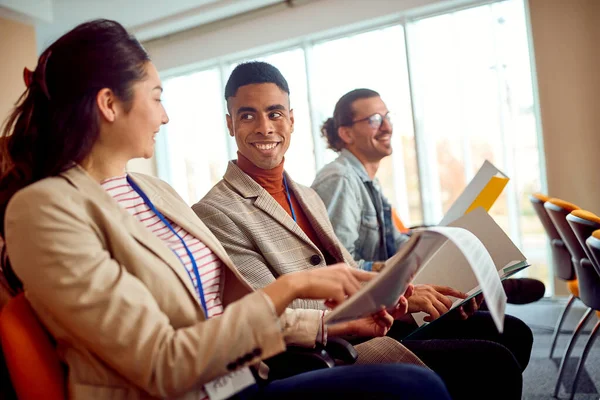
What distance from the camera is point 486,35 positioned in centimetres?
460

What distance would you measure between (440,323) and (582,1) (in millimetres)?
3673

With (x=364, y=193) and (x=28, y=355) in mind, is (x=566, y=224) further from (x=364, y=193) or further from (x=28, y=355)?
(x=28, y=355)

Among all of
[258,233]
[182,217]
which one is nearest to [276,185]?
[258,233]

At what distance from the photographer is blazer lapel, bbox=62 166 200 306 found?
37.2 inches

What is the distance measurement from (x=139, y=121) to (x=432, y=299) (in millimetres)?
866

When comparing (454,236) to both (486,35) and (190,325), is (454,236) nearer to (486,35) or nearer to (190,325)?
(190,325)

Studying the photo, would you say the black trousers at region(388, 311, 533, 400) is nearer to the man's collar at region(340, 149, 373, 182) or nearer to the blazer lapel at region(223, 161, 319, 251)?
the blazer lapel at region(223, 161, 319, 251)

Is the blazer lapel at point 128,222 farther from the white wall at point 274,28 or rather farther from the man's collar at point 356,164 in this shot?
the white wall at point 274,28

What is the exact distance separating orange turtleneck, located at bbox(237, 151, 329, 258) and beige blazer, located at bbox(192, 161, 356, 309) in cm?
3

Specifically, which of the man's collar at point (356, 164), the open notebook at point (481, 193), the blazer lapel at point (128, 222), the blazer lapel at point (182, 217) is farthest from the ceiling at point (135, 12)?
the blazer lapel at point (128, 222)

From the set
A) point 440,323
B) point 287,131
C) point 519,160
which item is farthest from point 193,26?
point 440,323

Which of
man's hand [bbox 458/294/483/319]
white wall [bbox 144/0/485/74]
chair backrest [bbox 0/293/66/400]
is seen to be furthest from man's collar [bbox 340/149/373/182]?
white wall [bbox 144/0/485/74]

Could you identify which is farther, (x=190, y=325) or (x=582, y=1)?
(x=582, y=1)

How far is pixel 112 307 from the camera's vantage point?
82cm
